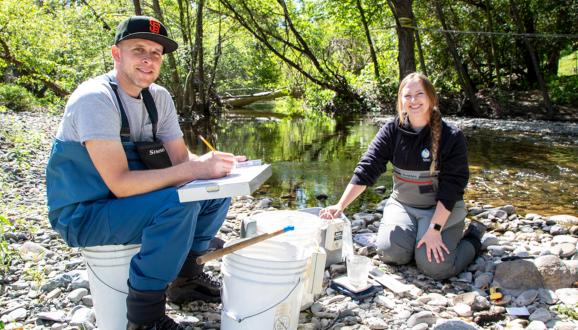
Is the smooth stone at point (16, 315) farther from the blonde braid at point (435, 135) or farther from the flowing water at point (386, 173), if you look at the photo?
the flowing water at point (386, 173)

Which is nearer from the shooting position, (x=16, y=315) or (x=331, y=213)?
(x=16, y=315)

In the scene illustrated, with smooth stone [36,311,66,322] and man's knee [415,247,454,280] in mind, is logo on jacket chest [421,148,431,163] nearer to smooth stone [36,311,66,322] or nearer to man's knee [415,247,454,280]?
man's knee [415,247,454,280]

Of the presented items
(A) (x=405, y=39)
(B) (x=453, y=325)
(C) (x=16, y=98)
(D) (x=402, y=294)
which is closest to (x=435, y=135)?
(D) (x=402, y=294)

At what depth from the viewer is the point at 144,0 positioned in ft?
57.4

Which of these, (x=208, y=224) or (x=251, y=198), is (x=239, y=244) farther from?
(x=251, y=198)

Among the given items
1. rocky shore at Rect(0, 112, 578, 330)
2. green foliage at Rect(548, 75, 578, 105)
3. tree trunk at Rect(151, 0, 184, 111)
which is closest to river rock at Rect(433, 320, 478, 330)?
rocky shore at Rect(0, 112, 578, 330)

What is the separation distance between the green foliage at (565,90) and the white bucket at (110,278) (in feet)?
47.6

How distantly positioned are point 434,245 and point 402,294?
16.8 inches

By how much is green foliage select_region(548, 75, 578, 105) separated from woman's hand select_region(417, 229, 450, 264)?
12.8 metres

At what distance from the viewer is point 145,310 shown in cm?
209

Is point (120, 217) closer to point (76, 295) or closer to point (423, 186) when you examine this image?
point (76, 295)

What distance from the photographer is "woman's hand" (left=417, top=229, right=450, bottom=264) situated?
121 inches

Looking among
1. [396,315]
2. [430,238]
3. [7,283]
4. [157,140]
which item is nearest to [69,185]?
[157,140]

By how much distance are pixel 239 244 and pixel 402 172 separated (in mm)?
1752
